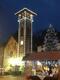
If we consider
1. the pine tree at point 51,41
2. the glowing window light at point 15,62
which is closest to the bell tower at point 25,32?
the glowing window light at point 15,62

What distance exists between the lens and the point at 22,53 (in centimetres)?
5903

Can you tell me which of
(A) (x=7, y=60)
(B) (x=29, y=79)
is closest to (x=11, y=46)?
(A) (x=7, y=60)

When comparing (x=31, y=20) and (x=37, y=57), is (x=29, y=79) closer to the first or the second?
(x=37, y=57)

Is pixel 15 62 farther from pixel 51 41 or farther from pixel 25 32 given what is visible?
pixel 51 41

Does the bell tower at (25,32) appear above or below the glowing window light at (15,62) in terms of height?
above

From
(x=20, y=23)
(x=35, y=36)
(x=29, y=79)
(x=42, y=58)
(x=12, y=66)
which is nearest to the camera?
(x=29, y=79)

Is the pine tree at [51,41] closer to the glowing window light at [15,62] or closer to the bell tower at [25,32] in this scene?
the bell tower at [25,32]

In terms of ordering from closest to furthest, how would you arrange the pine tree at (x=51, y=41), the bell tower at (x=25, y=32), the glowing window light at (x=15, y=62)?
the glowing window light at (x=15, y=62) → the pine tree at (x=51, y=41) → the bell tower at (x=25, y=32)

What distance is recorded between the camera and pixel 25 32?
195ft

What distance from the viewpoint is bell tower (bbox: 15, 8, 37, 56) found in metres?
59.4

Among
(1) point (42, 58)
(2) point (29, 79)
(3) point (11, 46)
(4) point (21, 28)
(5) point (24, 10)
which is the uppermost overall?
(5) point (24, 10)

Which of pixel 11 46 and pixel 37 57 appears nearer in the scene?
pixel 37 57

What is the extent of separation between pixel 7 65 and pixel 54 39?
13443 mm

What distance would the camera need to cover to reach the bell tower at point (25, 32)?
195 ft
